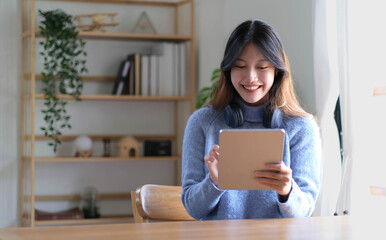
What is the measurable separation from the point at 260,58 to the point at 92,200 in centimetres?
269

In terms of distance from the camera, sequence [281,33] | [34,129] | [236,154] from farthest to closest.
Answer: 1. [34,129]
2. [281,33]
3. [236,154]

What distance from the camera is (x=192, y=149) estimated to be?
1623 mm

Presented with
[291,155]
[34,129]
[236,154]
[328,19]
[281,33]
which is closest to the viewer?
[236,154]

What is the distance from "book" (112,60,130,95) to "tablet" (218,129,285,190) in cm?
286

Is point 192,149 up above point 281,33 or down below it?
below

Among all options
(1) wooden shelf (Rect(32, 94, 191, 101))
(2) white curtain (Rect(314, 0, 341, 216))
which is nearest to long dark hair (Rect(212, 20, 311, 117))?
(2) white curtain (Rect(314, 0, 341, 216))

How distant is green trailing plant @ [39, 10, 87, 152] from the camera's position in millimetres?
3795

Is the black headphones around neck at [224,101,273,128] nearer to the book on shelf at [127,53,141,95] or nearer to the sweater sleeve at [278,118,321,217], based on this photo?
the sweater sleeve at [278,118,321,217]

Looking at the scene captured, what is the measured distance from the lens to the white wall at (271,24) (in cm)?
294

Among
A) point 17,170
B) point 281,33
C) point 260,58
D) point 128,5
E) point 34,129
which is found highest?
point 128,5

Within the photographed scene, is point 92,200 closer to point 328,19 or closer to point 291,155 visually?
point 328,19

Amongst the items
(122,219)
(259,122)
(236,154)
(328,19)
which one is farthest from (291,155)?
(122,219)

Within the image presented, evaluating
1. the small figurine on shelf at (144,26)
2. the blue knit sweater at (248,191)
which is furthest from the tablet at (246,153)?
the small figurine on shelf at (144,26)

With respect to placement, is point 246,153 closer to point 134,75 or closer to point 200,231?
point 200,231
